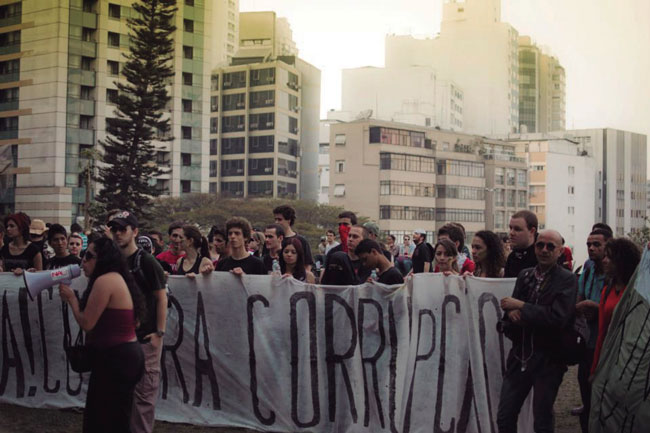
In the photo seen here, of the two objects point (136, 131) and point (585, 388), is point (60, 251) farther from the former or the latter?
point (136, 131)

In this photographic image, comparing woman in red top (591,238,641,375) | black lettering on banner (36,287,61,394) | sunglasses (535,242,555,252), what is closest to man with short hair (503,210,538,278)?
sunglasses (535,242,555,252)

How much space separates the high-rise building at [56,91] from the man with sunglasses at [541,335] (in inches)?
2719

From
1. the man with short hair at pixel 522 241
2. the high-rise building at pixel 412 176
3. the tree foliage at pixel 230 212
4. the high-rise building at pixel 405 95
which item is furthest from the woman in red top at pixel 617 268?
the high-rise building at pixel 405 95

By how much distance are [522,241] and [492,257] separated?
0.53m

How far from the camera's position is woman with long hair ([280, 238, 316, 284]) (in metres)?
8.15

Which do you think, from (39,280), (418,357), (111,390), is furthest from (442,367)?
(39,280)

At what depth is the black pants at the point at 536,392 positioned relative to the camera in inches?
235

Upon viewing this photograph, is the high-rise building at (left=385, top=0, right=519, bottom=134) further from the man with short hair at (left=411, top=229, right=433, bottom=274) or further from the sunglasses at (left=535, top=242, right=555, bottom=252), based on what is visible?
the sunglasses at (left=535, top=242, right=555, bottom=252)

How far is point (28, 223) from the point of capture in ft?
30.1

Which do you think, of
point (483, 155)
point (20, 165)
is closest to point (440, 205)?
point (483, 155)

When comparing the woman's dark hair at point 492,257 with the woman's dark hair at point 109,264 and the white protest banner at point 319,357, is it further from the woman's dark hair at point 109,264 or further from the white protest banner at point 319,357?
the woman's dark hair at point 109,264

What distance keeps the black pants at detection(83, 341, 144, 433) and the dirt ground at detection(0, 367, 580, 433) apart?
2.65m

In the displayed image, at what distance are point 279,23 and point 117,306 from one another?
132720 mm

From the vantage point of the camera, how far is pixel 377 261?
762 centimetres
